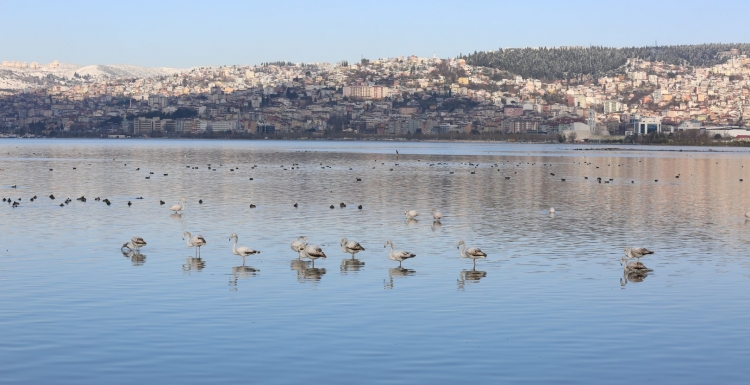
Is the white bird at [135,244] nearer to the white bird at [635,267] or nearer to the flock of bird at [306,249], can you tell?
the flock of bird at [306,249]

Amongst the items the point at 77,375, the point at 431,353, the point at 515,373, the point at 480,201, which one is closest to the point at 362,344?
the point at 431,353

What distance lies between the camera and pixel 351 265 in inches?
746

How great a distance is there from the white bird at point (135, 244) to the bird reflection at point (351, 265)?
4233mm

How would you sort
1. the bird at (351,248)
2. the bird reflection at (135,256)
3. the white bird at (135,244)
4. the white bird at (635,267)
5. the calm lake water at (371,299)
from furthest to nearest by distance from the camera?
the white bird at (135,244) → the bird at (351,248) → the bird reflection at (135,256) → the white bird at (635,267) → the calm lake water at (371,299)

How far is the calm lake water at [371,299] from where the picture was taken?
1095cm

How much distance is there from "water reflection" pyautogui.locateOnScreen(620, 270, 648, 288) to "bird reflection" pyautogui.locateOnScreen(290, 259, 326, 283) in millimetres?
5227

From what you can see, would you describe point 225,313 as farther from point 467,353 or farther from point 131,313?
point 467,353

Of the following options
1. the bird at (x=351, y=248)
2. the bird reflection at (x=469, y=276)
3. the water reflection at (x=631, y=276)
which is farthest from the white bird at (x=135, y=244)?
the water reflection at (x=631, y=276)

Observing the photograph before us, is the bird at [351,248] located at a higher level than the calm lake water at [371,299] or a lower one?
higher

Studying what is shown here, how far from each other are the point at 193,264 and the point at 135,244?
83.6 inches

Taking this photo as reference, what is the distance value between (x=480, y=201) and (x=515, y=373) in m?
26.7

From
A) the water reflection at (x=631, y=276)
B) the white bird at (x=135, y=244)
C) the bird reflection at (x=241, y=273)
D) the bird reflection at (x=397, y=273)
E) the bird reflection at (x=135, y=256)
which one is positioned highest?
the white bird at (x=135, y=244)

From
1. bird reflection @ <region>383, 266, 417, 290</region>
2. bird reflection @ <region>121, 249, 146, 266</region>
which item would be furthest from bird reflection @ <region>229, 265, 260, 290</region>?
bird reflection @ <region>383, 266, 417, 290</region>

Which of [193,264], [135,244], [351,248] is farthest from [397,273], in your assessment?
[135,244]
